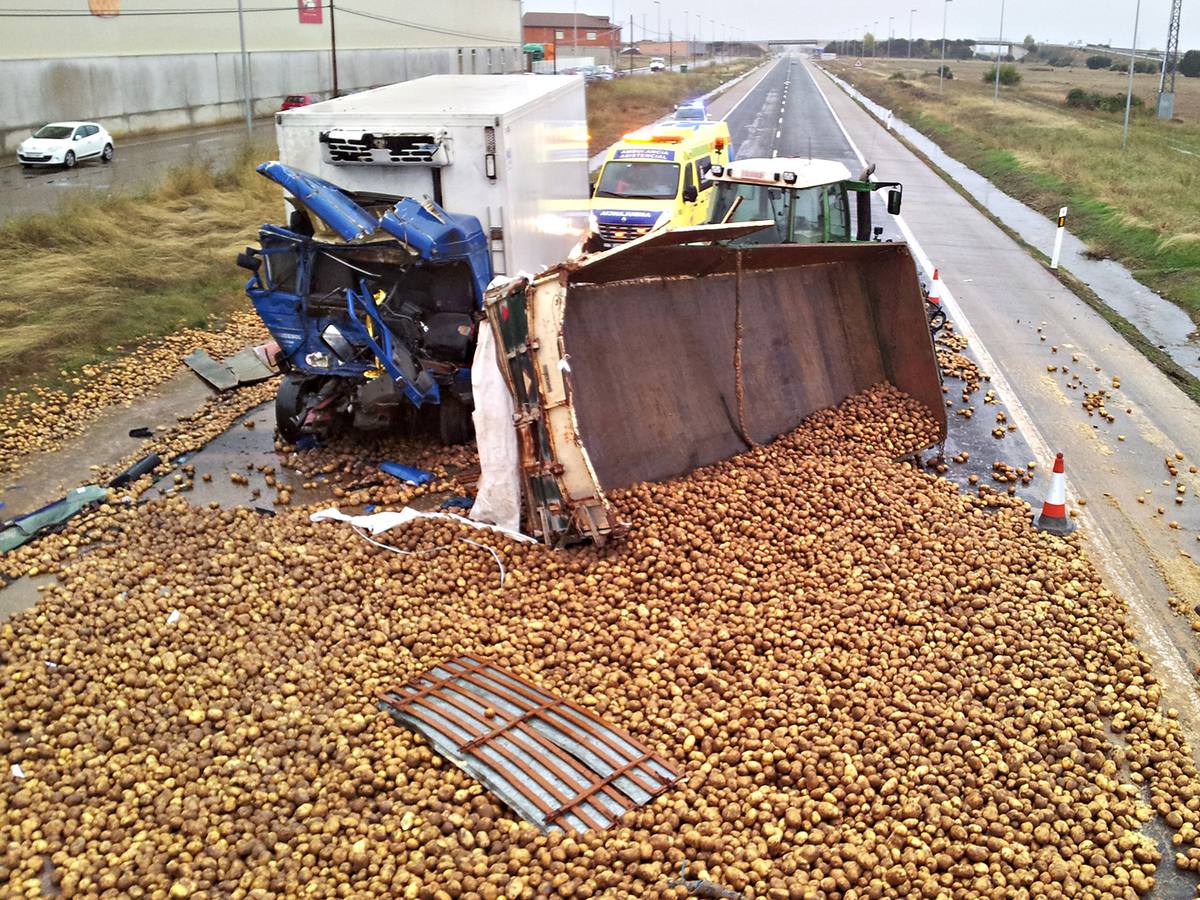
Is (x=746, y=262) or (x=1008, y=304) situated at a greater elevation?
(x=746, y=262)

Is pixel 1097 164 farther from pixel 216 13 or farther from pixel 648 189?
pixel 216 13

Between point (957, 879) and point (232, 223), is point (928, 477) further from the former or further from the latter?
point (232, 223)

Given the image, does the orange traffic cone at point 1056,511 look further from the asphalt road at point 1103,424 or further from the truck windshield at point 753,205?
the truck windshield at point 753,205

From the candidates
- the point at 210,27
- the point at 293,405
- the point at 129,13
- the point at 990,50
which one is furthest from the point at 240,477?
the point at 990,50

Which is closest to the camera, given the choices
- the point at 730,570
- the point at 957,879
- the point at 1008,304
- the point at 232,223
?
the point at 957,879

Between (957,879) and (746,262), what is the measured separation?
5.93 metres

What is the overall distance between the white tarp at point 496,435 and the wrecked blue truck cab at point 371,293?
1373mm

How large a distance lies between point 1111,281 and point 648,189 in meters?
7.99

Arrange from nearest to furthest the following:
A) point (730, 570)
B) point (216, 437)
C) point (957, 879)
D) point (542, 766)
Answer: point (957, 879)
point (542, 766)
point (730, 570)
point (216, 437)

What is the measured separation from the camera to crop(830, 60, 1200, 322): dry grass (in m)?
19.9

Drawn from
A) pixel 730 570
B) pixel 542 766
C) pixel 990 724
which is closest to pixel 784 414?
pixel 730 570

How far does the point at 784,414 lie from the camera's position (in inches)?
379

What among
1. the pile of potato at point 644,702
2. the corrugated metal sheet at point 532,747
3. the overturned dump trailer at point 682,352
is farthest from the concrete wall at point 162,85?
the corrugated metal sheet at point 532,747

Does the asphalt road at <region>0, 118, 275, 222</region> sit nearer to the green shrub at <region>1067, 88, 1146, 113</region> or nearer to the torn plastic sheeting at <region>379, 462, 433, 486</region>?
the torn plastic sheeting at <region>379, 462, 433, 486</region>
